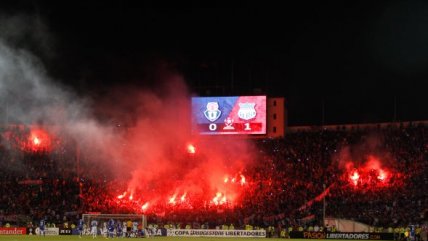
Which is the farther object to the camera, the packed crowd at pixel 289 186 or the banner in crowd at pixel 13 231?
the packed crowd at pixel 289 186

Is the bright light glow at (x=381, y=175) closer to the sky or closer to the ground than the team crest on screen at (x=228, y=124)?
closer to the ground

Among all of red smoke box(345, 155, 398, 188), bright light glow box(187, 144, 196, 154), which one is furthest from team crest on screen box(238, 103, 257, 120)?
red smoke box(345, 155, 398, 188)

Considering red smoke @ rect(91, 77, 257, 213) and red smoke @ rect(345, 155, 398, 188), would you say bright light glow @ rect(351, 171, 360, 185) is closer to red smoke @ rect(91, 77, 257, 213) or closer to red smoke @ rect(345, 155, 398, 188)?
red smoke @ rect(345, 155, 398, 188)

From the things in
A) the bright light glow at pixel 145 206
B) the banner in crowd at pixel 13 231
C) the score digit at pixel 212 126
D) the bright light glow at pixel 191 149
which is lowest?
the banner in crowd at pixel 13 231

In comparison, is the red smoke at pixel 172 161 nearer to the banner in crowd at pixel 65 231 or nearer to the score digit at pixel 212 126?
the score digit at pixel 212 126

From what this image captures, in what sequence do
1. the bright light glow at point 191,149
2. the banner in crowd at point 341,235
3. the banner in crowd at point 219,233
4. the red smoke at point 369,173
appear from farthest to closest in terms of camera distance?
the bright light glow at point 191,149 → the red smoke at point 369,173 → the banner in crowd at point 219,233 → the banner in crowd at point 341,235

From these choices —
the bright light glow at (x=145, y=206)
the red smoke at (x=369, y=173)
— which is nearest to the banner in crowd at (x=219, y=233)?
the bright light glow at (x=145, y=206)

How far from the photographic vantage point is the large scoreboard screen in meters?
64.9

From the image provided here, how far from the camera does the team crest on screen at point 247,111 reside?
65000 millimetres

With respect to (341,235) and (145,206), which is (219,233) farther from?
(145,206)

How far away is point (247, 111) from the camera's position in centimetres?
6506

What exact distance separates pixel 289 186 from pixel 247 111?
875 centimetres

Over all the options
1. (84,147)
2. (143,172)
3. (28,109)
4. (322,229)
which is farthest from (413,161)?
(28,109)

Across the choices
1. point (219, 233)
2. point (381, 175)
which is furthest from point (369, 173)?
point (219, 233)
